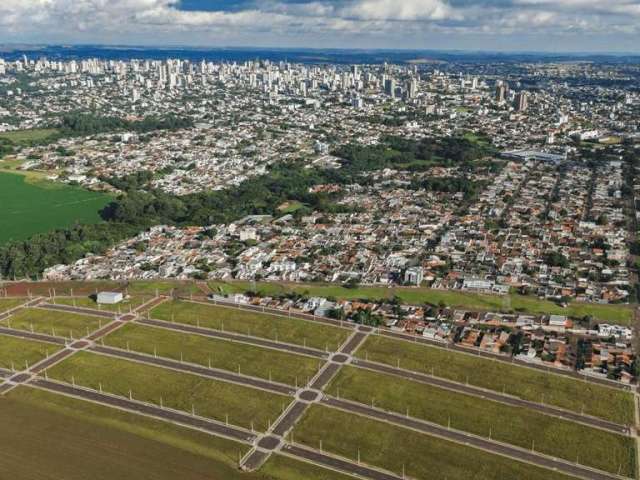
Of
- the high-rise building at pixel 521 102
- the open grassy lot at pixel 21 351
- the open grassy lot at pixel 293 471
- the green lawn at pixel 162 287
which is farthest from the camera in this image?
the high-rise building at pixel 521 102

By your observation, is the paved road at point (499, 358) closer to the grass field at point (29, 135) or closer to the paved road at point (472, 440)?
the paved road at point (472, 440)

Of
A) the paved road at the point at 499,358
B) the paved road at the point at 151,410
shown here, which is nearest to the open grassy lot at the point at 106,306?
the paved road at the point at 151,410

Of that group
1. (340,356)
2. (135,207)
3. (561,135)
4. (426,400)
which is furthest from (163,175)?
(561,135)

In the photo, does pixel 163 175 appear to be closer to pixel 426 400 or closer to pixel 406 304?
pixel 406 304

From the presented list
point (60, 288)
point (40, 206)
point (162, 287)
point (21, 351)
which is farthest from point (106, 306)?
point (40, 206)

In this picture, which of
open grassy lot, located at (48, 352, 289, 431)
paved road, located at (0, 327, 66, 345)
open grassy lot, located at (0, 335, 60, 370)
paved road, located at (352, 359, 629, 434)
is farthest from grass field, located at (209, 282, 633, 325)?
open grassy lot, located at (0, 335, 60, 370)

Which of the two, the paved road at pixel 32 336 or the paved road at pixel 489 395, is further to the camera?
the paved road at pixel 32 336

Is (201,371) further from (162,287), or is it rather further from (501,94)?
(501,94)

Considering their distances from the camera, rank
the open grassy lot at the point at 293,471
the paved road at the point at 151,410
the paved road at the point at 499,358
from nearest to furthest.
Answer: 1. the open grassy lot at the point at 293,471
2. the paved road at the point at 151,410
3. the paved road at the point at 499,358
